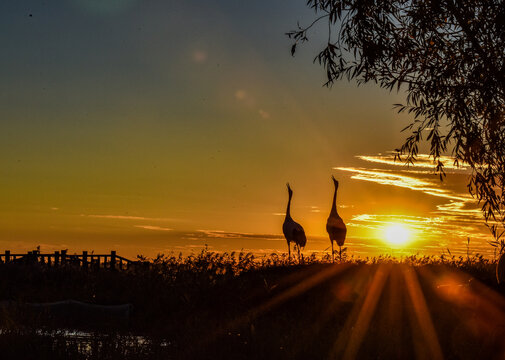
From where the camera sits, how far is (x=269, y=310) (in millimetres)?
15375

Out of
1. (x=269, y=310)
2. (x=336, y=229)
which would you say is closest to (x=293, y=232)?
(x=336, y=229)

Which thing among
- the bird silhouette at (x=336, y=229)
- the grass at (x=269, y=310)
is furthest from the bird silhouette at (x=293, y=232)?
the grass at (x=269, y=310)

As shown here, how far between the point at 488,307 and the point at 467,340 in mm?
2151

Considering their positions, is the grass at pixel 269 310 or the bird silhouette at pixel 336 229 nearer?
the grass at pixel 269 310

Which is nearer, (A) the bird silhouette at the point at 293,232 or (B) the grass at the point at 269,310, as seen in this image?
(B) the grass at the point at 269,310

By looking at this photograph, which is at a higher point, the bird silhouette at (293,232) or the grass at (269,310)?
the bird silhouette at (293,232)

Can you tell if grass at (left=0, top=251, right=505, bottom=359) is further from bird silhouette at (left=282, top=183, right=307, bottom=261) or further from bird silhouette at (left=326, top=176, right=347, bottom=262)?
bird silhouette at (left=282, top=183, right=307, bottom=261)

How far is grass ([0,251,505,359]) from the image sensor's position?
11055mm

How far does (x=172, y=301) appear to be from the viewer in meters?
16.7

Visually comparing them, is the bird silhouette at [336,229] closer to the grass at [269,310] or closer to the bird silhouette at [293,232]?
the bird silhouette at [293,232]

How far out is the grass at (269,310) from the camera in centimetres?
1105

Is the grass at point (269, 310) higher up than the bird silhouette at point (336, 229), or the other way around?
the bird silhouette at point (336, 229)

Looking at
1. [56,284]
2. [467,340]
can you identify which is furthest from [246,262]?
[467,340]

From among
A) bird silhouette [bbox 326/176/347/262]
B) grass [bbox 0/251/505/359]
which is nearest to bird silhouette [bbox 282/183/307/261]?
bird silhouette [bbox 326/176/347/262]
